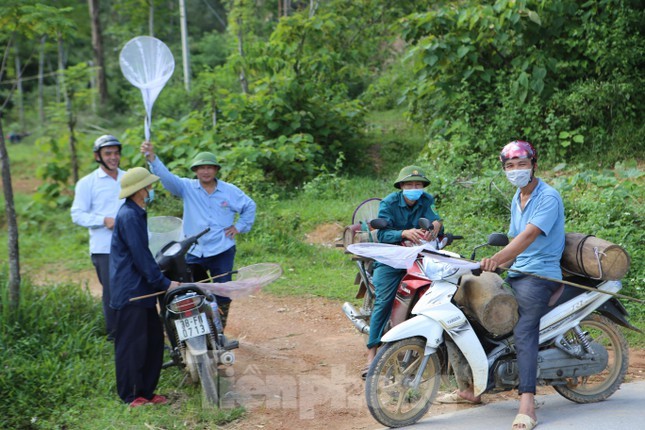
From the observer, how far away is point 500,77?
11.4 m

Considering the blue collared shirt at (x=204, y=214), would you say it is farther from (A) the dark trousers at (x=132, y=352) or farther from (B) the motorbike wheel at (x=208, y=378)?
(B) the motorbike wheel at (x=208, y=378)

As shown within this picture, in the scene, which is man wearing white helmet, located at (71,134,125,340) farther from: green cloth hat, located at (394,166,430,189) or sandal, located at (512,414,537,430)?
sandal, located at (512,414,537,430)

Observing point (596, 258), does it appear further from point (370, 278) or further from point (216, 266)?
point (216, 266)

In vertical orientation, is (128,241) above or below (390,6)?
below

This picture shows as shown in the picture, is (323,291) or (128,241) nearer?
(128,241)

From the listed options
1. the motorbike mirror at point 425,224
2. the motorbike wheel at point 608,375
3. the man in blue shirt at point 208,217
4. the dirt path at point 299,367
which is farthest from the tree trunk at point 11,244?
the motorbike wheel at point 608,375

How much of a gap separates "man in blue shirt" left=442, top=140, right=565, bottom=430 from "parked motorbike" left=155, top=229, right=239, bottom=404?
2.05m

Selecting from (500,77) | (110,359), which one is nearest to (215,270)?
(110,359)

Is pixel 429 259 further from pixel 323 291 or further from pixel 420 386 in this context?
pixel 323 291

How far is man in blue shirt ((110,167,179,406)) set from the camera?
16.5 ft

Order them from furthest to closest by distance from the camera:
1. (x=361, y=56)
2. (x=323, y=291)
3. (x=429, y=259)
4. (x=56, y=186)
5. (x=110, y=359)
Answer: (x=361, y=56) → (x=56, y=186) → (x=323, y=291) → (x=110, y=359) → (x=429, y=259)

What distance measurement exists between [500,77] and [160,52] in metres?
6.83

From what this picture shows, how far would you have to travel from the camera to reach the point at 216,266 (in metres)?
6.14

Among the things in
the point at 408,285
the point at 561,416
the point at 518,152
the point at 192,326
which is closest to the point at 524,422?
the point at 561,416
